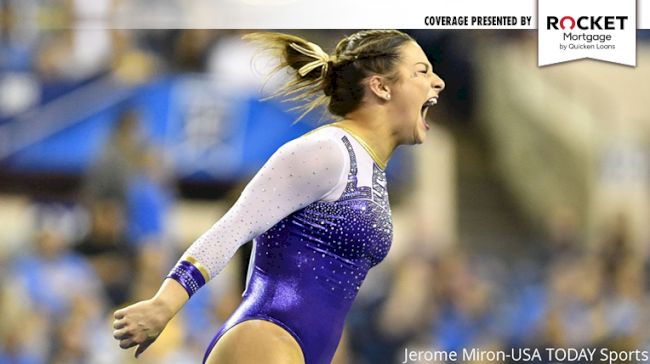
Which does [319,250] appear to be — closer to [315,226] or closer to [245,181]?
[315,226]

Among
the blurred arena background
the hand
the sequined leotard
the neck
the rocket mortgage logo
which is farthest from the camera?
the blurred arena background

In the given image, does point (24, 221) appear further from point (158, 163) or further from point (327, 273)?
point (327, 273)

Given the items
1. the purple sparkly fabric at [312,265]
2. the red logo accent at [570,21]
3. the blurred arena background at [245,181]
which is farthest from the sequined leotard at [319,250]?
the red logo accent at [570,21]

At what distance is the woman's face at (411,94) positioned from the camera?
2518mm

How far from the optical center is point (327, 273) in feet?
7.61

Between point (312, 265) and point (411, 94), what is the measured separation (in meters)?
0.57

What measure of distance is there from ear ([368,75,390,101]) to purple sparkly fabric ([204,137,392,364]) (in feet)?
0.68

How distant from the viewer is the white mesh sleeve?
2.15 meters

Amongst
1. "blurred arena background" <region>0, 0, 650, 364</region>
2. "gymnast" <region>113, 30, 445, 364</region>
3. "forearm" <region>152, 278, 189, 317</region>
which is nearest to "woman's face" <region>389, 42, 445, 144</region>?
"gymnast" <region>113, 30, 445, 364</region>

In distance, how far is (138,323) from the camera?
6.46ft

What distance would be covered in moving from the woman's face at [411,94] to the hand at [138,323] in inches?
34.5

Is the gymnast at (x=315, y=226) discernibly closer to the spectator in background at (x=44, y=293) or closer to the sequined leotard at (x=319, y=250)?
the sequined leotard at (x=319, y=250)

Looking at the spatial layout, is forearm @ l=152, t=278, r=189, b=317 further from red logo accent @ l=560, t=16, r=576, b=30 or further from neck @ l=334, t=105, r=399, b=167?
red logo accent @ l=560, t=16, r=576, b=30

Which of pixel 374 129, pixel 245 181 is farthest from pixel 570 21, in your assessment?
pixel 374 129
